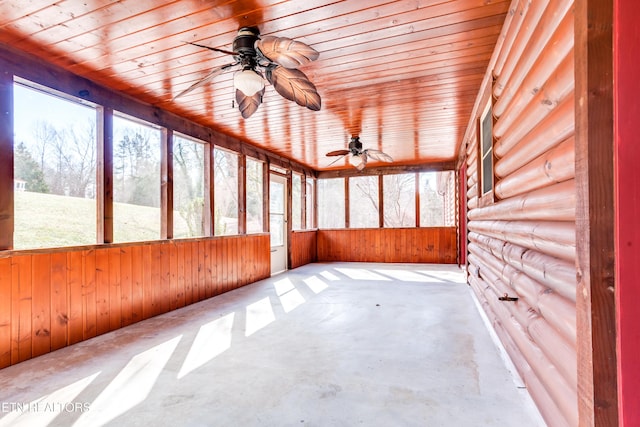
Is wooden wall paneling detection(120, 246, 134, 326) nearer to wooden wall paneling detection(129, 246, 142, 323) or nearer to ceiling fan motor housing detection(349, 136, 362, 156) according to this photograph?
wooden wall paneling detection(129, 246, 142, 323)

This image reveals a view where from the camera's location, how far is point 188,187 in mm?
4426

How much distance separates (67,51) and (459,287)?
18.1 ft

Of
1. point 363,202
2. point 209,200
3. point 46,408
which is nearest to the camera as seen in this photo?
point 46,408

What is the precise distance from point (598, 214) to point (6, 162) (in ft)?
12.3

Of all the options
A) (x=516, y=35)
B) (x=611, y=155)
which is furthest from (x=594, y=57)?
(x=516, y=35)

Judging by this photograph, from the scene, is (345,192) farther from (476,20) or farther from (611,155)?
(611,155)

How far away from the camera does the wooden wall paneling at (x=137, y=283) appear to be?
11.3ft

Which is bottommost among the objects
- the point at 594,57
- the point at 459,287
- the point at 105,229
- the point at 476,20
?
the point at 459,287

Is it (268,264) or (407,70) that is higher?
(407,70)

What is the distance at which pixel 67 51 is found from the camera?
263 centimetres

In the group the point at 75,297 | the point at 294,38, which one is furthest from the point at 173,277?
the point at 294,38

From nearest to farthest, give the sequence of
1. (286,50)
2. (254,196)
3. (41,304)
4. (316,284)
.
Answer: (286,50) < (41,304) < (316,284) < (254,196)

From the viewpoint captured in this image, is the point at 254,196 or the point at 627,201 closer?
the point at 627,201

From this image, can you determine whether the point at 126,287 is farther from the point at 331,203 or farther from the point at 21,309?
the point at 331,203
